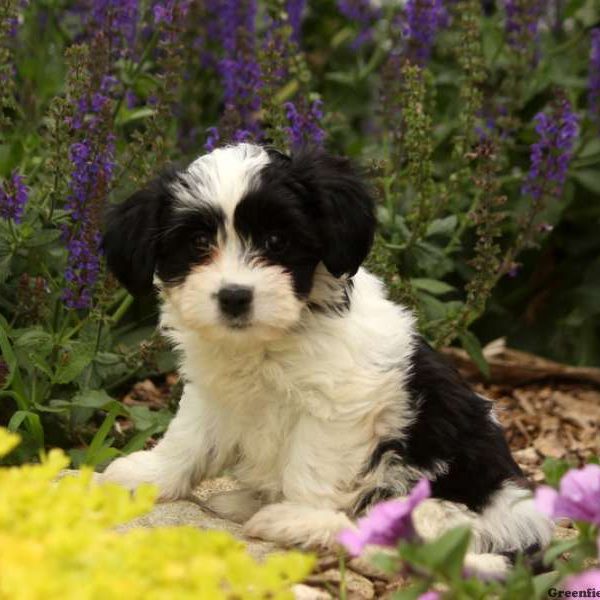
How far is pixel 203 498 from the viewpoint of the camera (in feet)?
17.4

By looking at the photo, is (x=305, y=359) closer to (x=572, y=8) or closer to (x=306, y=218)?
(x=306, y=218)

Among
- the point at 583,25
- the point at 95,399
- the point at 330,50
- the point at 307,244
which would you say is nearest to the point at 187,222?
the point at 307,244

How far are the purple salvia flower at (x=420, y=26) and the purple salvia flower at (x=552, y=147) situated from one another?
0.89 metres

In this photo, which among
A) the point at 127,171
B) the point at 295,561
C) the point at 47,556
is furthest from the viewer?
the point at 127,171

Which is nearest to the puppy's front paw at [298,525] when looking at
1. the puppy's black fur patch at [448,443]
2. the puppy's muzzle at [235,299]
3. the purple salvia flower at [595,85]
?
the puppy's black fur patch at [448,443]

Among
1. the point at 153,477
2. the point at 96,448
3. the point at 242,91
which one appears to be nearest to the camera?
the point at 153,477

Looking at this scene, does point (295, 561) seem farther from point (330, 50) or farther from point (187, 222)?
point (330, 50)

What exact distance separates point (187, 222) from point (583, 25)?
4986 millimetres

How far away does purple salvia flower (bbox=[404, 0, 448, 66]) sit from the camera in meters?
6.91

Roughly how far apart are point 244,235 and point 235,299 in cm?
27

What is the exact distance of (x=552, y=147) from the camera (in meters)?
6.30

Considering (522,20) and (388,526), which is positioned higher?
(522,20)

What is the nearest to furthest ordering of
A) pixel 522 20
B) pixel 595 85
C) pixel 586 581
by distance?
pixel 586 581, pixel 522 20, pixel 595 85

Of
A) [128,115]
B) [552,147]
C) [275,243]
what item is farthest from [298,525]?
[128,115]
